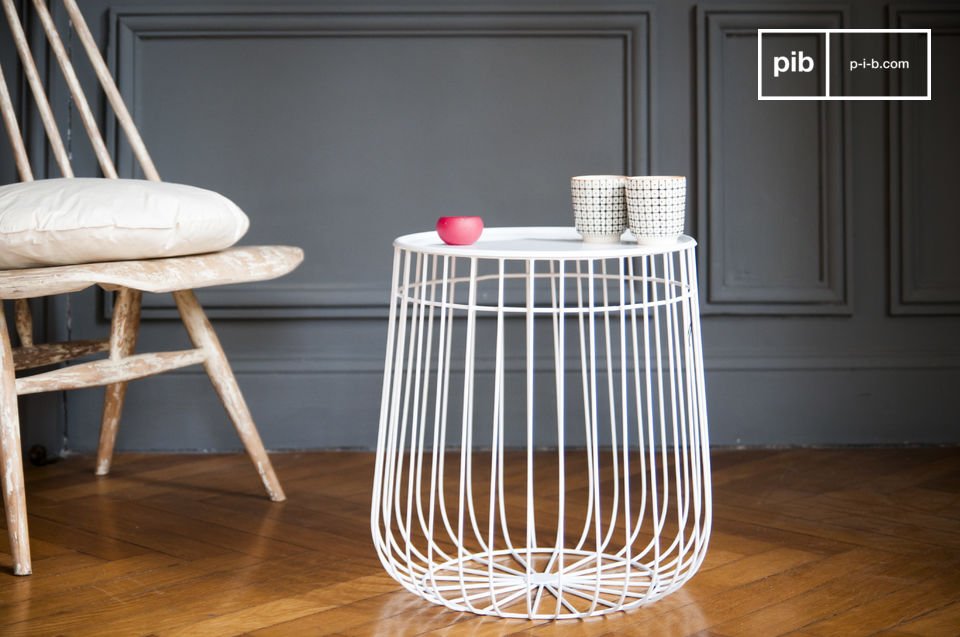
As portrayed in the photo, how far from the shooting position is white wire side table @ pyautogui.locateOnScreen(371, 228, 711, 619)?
4.34 ft

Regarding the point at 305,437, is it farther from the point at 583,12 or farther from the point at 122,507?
the point at 583,12

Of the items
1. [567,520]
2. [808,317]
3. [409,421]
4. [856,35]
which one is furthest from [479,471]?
[856,35]

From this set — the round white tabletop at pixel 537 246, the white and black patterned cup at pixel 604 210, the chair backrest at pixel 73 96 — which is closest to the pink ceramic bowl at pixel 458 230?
the round white tabletop at pixel 537 246

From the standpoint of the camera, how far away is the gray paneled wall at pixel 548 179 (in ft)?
7.43

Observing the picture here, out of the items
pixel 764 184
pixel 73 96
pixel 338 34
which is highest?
pixel 338 34

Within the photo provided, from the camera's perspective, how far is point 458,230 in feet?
4.51

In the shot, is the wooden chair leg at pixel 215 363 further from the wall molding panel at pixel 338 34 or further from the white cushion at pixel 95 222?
the wall molding panel at pixel 338 34

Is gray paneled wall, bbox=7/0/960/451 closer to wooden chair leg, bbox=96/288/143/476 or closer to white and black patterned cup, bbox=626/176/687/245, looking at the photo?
wooden chair leg, bbox=96/288/143/476

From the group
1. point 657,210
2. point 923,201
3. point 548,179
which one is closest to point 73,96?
point 548,179

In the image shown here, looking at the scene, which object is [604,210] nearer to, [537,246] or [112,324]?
[537,246]

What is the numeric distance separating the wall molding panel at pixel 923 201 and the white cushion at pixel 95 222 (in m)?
1.33

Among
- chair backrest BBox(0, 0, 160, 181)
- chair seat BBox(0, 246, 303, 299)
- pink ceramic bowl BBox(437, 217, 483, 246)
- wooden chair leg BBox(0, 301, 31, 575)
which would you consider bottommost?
wooden chair leg BBox(0, 301, 31, 575)

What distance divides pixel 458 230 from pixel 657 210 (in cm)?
23

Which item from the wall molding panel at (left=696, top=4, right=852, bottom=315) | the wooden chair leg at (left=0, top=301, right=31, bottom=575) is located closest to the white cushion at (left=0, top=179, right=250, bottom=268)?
the wooden chair leg at (left=0, top=301, right=31, bottom=575)
